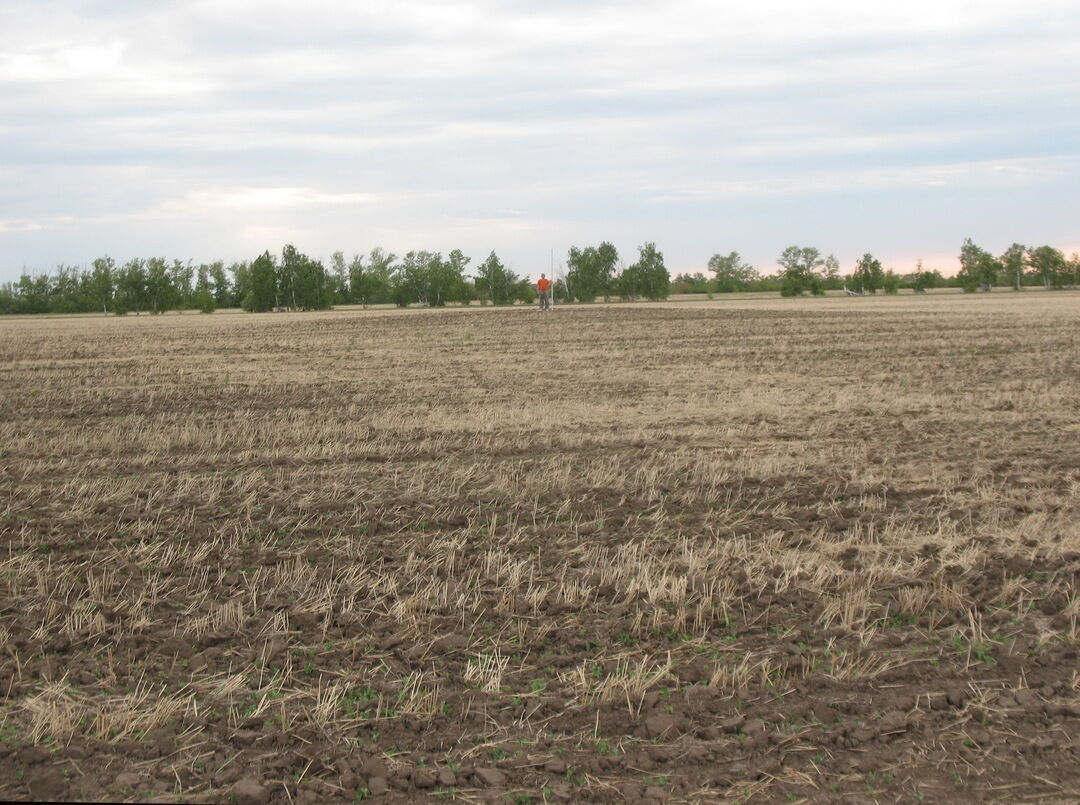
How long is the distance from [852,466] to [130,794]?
8.01 m

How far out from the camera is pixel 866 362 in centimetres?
2197

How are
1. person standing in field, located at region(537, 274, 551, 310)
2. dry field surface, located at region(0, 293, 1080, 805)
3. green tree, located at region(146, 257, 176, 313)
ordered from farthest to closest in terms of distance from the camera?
green tree, located at region(146, 257, 176, 313)
person standing in field, located at region(537, 274, 551, 310)
dry field surface, located at region(0, 293, 1080, 805)

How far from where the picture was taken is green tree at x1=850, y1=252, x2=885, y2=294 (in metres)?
104

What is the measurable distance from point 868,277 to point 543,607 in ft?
347

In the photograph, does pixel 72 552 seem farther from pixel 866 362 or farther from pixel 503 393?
pixel 866 362

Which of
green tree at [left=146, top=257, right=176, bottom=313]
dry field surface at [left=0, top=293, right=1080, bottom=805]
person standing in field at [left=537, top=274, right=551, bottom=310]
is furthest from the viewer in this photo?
green tree at [left=146, top=257, right=176, bottom=313]

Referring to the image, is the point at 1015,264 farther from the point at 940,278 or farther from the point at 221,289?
the point at 221,289

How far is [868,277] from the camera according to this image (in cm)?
10488

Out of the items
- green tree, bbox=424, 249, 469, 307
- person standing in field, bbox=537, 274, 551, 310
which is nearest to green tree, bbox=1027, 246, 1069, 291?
green tree, bbox=424, 249, 469, 307

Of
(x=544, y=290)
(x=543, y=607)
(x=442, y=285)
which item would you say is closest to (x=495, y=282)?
(x=442, y=285)

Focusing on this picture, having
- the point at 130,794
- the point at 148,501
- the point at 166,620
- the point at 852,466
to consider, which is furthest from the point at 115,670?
the point at 852,466

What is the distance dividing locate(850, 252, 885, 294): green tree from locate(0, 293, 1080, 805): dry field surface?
314ft

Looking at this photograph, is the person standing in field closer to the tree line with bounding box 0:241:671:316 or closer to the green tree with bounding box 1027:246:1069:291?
the tree line with bounding box 0:241:671:316

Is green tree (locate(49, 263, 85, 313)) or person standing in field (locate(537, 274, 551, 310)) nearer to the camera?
person standing in field (locate(537, 274, 551, 310))
